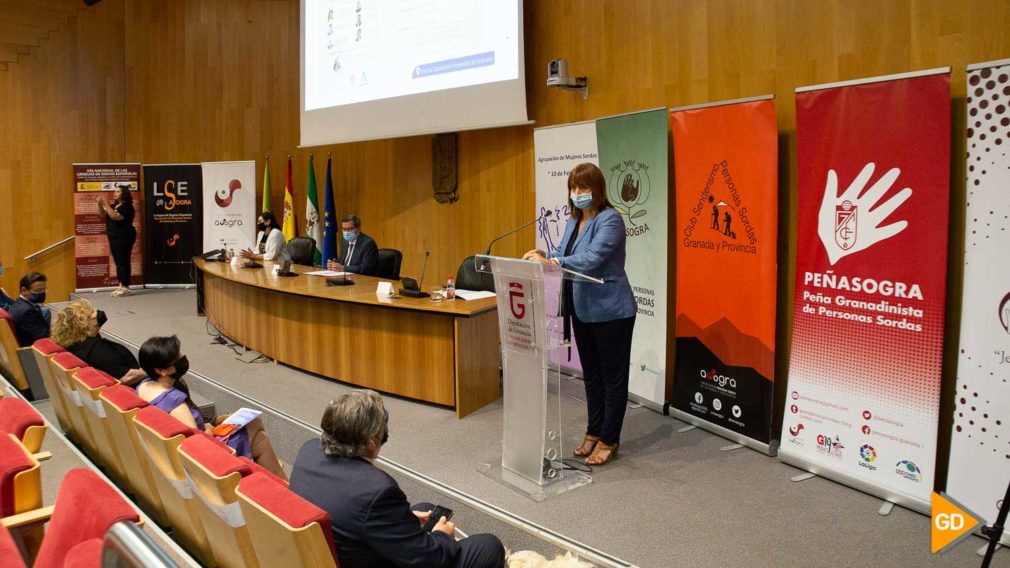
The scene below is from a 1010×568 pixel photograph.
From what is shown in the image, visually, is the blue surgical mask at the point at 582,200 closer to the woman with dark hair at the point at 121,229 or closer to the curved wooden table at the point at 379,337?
the curved wooden table at the point at 379,337

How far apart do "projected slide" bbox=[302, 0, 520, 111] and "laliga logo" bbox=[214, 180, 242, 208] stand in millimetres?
2410

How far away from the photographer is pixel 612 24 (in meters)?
5.57

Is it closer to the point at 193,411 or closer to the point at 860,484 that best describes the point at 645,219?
the point at 860,484

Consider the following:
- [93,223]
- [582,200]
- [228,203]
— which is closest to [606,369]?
[582,200]

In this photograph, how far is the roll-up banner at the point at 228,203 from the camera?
10234 millimetres

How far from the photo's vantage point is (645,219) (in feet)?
16.1

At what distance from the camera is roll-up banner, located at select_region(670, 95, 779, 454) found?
159 inches

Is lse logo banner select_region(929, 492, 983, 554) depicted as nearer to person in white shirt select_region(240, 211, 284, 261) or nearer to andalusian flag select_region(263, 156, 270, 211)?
person in white shirt select_region(240, 211, 284, 261)

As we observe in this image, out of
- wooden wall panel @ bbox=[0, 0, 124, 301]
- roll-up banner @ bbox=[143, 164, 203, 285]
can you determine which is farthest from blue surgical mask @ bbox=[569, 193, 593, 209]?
wooden wall panel @ bbox=[0, 0, 124, 301]

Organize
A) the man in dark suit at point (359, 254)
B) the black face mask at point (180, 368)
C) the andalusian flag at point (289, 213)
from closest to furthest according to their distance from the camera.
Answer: the black face mask at point (180, 368) → the man in dark suit at point (359, 254) → the andalusian flag at point (289, 213)

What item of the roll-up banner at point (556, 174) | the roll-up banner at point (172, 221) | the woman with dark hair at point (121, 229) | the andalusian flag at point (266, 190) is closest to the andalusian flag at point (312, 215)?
the andalusian flag at point (266, 190)

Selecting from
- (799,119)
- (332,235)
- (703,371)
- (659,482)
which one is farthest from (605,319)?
(332,235)

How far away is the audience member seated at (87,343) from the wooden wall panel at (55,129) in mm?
7186

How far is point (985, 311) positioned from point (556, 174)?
3341mm
